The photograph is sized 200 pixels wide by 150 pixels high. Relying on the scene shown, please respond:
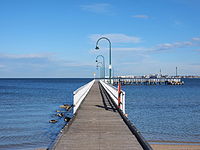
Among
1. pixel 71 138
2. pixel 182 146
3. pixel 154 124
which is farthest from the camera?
pixel 154 124

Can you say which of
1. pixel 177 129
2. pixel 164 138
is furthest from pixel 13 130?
pixel 177 129

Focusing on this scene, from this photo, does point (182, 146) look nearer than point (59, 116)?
Yes

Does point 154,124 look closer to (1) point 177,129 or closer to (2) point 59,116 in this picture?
(1) point 177,129

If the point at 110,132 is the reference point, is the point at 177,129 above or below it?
below

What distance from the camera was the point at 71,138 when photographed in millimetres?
9672

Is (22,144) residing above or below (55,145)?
below

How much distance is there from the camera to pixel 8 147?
15.7 m

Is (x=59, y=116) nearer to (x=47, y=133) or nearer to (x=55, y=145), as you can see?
(x=47, y=133)

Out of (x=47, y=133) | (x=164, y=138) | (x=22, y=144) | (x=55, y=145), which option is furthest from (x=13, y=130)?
(x=55, y=145)

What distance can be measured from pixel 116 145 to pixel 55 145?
5.52ft

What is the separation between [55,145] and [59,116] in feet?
65.3

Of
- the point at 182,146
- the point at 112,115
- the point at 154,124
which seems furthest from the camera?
the point at 154,124

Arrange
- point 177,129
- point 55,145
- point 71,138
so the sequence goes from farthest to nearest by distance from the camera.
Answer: point 177,129
point 71,138
point 55,145

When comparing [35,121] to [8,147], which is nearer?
[8,147]
